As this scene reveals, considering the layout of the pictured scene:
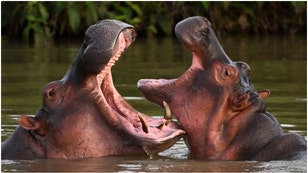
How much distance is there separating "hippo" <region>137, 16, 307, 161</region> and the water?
145 millimetres

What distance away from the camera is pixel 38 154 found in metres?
6.84

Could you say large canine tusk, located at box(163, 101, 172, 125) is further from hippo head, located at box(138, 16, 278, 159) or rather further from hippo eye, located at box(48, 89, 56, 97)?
hippo eye, located at box(48, 89, 56, 97)

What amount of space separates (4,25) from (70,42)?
1.27m

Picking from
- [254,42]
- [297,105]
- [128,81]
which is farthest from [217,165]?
[254,42]

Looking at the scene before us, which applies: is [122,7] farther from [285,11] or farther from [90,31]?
[90,31]

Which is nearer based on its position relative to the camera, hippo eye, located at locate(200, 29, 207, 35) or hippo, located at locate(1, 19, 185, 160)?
hippo, located at locate(1, 19, 185, 160)

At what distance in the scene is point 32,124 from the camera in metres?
6.76

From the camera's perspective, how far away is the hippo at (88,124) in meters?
6.62

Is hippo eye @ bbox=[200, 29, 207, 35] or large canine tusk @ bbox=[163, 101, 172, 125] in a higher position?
hippo eye @ bbox=[200, 29, 207, 35]

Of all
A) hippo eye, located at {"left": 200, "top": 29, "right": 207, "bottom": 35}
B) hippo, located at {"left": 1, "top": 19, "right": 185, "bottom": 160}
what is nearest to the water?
hippo, located at {"left": 1, "top": 19, "right": 185, "bottom": 160}

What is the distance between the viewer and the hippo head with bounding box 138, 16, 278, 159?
22.6 feet

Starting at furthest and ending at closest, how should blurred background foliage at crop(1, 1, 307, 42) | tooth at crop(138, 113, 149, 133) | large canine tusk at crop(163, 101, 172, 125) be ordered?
blurred background foliage at crop(1, 1, 307, 42) < large canine tusk at crop(163, 101, 172, 125) < tooth at crop(138, 113, 149, 133)

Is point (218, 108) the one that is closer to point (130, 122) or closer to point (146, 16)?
point (130, 122)

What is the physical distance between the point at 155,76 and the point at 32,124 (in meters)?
5.66
